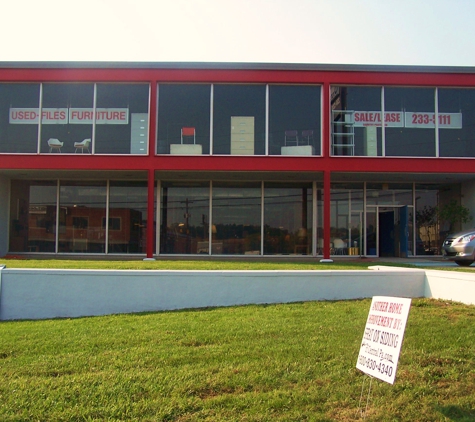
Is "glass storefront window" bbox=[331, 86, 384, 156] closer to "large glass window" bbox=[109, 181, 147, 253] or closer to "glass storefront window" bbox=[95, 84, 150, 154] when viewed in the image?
"glass storefront window" bbox=[95, 84, 150, 154]

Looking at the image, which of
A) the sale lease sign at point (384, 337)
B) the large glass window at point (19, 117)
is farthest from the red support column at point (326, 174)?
the sale lease sign at point (384, 337)

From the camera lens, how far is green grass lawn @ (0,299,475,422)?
4004 millimetres

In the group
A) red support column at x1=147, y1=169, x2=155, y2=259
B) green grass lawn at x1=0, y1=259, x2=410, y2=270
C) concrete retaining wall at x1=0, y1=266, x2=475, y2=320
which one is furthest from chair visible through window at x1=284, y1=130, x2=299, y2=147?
concrete retaining wall at x1=0, y1=266, x2=475, y2=320

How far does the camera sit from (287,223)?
718 inches

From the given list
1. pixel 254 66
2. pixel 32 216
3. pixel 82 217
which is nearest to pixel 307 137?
pixel 254 66

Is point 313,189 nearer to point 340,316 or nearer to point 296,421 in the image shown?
point 340,316

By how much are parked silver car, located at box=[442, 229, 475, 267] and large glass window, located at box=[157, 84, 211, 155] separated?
26.4 feet

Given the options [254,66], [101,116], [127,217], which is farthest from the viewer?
[127,217]

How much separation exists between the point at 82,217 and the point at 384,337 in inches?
640

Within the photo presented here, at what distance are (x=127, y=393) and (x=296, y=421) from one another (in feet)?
5.02

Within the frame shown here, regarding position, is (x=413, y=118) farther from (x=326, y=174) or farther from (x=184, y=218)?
(x=184, y=218)

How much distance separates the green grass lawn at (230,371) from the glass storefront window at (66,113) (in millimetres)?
10514

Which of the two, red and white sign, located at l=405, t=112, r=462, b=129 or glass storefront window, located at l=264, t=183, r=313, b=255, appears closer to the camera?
red and white sign, located at l=405, t=112, r=462, b=129

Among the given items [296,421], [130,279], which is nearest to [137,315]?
[130,279]
